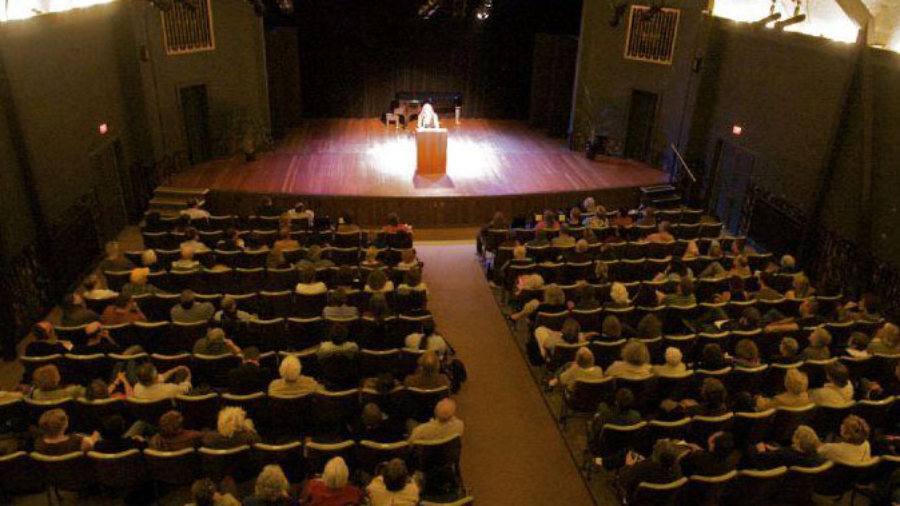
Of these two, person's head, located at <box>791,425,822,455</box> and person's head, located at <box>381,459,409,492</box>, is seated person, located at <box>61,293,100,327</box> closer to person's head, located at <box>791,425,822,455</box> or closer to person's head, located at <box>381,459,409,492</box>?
person's head, located at <box>381,459,409,492</box>

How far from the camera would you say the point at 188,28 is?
13.4 meters

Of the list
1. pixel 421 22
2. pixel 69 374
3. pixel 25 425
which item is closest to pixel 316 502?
pixel 25 425

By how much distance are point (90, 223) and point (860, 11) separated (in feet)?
38.5

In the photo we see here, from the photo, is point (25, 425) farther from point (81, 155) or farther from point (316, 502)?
point (81, 155)

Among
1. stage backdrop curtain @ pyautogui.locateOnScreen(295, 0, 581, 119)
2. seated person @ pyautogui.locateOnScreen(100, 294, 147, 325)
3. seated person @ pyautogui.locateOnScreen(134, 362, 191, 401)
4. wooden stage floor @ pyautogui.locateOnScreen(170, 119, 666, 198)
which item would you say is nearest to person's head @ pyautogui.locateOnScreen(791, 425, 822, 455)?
seated person @ pyautogui.locateOnScreen(134, 362, 191, 401)

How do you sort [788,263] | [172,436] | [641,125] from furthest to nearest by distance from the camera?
[641,125] → [788,263] → [172,436]

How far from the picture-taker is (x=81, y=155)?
1015 cm

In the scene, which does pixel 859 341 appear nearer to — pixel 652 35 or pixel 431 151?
pixel 431 151

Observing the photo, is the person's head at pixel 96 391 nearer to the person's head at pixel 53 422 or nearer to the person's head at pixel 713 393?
the person's head at pixel 53 422

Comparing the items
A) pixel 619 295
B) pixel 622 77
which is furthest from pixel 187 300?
pixel 622 77

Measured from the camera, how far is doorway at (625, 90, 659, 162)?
14.9 metres

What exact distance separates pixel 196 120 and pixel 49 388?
32.2 feet

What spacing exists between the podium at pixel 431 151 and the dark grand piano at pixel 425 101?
4671 millimetres

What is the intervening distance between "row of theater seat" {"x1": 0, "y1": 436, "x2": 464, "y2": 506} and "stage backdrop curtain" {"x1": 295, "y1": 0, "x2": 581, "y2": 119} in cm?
1464
